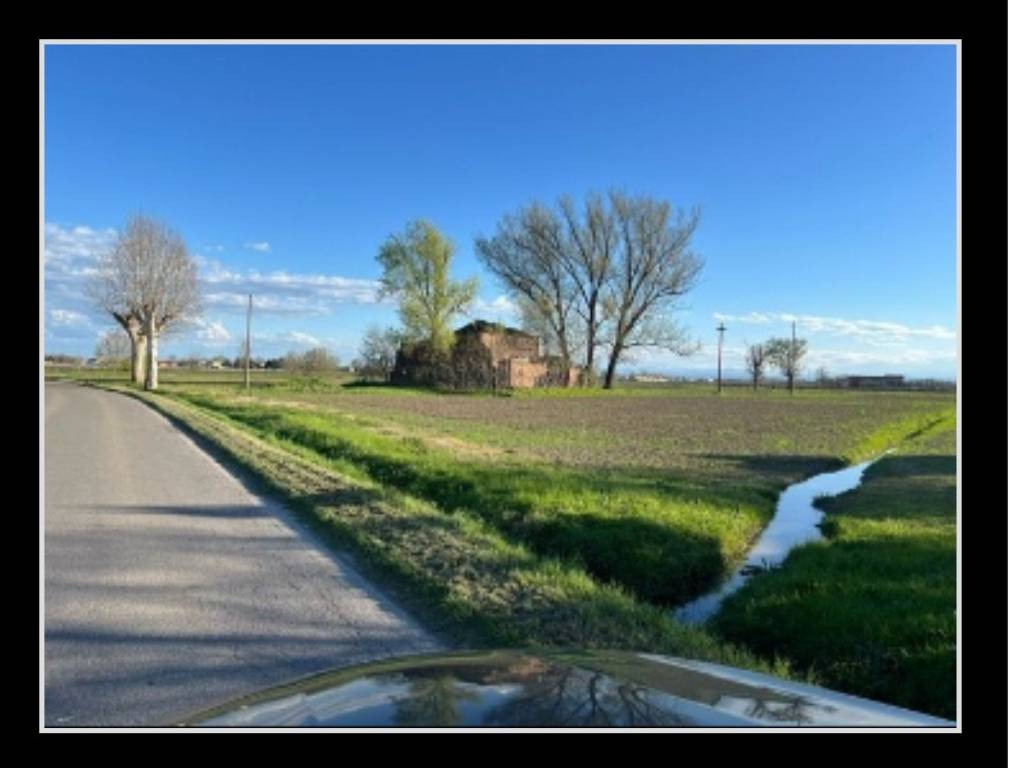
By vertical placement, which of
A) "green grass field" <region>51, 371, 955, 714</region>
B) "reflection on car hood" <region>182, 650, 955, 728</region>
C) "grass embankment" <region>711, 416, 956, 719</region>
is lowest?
"grass embankment" <region>711, 416, 956, 719</region>

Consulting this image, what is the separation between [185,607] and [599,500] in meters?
6.25

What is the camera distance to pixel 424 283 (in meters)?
28.4

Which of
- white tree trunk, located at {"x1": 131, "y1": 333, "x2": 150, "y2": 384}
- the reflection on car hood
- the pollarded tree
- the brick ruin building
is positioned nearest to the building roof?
the brick ruin building

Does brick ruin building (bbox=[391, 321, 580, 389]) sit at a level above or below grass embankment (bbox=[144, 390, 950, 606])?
above

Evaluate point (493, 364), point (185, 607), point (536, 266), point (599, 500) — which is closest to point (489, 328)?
point (493, 364)

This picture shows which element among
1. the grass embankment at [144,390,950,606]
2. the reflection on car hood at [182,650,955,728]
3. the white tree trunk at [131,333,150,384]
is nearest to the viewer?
the reflection on car hood at [182,650,955,728]

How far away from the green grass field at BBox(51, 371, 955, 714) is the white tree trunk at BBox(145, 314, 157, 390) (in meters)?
18.4

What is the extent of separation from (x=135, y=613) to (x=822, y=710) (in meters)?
4.65

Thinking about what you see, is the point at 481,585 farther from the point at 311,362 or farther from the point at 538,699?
the point at 311,362

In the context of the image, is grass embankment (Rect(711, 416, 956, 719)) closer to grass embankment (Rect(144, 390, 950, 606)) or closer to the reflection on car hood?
grass embankment (Rect(144, 390, 950, 606))

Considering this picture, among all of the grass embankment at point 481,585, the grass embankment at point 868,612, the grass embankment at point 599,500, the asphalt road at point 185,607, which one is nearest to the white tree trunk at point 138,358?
the grass embankment at point 599,500

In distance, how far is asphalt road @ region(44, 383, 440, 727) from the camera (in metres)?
4.09

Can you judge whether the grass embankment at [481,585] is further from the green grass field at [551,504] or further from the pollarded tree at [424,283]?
the pollarded tree at [424,283]

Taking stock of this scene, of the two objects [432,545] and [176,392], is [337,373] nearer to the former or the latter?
[176,392]
